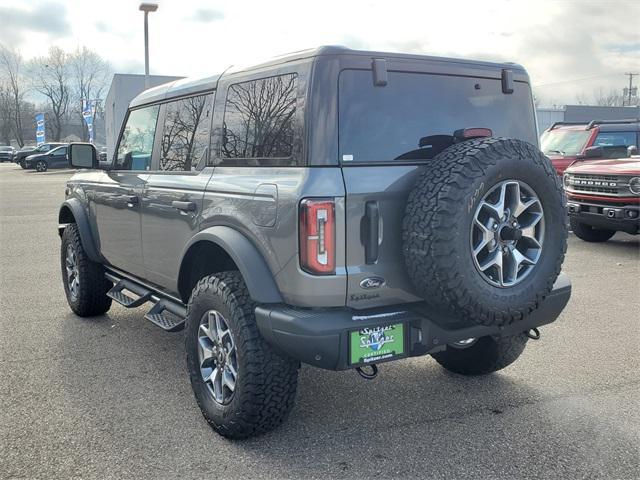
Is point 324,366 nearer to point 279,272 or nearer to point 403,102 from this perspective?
point 279,272

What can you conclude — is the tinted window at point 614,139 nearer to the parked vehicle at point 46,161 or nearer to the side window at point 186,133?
the side window at point 186,133

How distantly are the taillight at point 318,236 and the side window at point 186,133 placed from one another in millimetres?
1192

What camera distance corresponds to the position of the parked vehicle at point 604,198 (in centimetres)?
845

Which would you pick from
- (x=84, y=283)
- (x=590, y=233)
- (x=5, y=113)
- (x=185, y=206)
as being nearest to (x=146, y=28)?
(x=590, y=233)

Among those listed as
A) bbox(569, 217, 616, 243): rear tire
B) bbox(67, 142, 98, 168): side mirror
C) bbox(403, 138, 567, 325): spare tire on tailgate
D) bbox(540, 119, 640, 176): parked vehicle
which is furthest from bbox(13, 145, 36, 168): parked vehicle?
bbox(403, 138, 567, 325): spare tire on tailgate

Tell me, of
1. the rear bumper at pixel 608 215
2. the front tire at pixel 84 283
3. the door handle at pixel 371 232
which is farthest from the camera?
the rear bumper at pixel 608 215

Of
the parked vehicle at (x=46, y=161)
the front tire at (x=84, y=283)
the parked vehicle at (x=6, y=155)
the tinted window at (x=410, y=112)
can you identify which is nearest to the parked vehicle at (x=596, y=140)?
the tinted window at (x=410, y=112)

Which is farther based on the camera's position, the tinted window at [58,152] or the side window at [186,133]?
the tinted window at [58,152]

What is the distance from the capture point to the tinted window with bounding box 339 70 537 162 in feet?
9.77

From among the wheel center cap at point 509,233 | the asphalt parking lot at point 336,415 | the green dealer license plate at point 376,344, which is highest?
the wheel center cap at point 509,233

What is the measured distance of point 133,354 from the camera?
181 inches

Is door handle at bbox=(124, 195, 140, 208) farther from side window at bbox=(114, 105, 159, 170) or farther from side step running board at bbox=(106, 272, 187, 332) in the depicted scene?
side step running board at bbox=(106, 272, 187, 332)

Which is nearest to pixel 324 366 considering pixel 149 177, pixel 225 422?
Result: pixel 225 422

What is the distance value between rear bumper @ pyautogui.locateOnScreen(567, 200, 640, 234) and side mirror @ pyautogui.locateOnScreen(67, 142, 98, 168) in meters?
6.50
